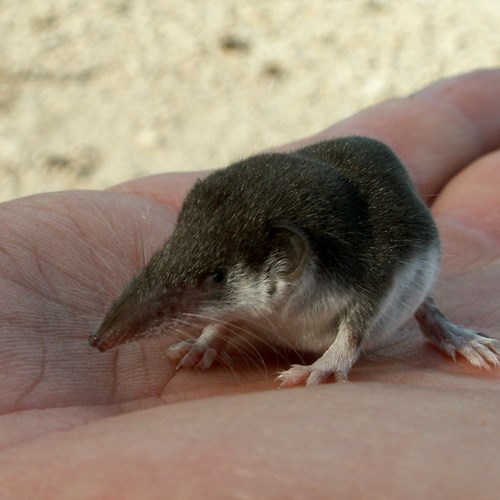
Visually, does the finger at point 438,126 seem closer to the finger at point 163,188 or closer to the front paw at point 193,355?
the finger at point 163,188

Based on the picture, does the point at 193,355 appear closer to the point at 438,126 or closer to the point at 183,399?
the point at 183,399

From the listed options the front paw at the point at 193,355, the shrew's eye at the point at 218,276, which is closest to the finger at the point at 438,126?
the front paw at the point at 193,355

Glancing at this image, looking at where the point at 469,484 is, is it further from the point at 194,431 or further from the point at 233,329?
the point at 233,329

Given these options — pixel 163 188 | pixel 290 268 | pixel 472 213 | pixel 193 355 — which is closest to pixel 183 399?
pixel 193 355

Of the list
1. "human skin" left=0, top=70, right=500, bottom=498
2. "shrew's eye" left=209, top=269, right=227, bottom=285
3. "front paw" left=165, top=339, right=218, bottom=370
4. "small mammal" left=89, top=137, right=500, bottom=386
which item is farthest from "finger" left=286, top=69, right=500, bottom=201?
"shrew's eye" left=209, top=269, right=227, bottom=285

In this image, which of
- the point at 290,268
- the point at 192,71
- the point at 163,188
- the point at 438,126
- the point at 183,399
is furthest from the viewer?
the point at 192,71

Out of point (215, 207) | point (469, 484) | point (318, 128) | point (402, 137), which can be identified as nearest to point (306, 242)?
point (215, 207)

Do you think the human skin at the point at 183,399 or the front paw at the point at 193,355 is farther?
the front paw at the point at 193,355
